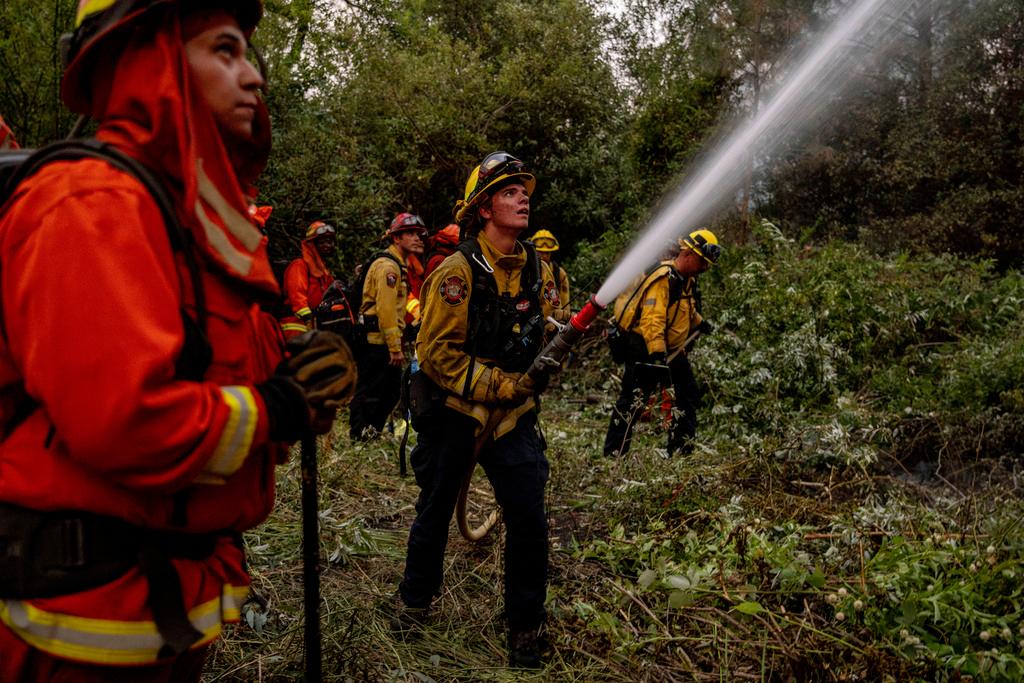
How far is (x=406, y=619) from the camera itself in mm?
4113

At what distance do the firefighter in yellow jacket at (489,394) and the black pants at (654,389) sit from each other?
11.6ft

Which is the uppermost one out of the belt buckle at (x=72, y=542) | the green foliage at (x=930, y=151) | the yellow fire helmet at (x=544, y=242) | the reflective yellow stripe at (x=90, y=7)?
the reflective yellow stripe at (x=90, y=7)

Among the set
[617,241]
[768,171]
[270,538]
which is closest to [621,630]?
[270,538]

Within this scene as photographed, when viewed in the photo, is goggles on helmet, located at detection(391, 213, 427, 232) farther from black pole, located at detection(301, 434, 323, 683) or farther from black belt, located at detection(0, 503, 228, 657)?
black belt, located at detection(0, 503, 228, 657)

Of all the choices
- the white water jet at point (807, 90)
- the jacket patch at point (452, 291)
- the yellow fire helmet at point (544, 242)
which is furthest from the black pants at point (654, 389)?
the jacket patch at point (452, 291)

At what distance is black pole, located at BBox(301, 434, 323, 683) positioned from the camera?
6.98 ft

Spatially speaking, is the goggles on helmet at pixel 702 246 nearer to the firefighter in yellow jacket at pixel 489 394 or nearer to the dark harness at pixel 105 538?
the firefighter in yellow jacket at pixel 489 394

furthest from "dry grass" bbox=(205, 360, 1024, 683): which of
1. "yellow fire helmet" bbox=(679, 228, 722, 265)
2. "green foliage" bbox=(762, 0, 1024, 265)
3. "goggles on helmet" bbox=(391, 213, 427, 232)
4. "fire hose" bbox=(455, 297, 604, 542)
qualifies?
"green foliage" bbox=(762, 0, 1024, 265)

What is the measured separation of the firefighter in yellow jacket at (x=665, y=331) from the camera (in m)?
7.45

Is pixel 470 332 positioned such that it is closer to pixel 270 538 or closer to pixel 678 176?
pixel 270 538

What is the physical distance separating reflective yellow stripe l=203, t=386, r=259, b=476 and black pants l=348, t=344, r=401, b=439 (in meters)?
6.51

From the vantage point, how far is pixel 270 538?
5180mm

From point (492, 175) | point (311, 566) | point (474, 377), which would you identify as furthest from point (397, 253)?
point (311, 566)

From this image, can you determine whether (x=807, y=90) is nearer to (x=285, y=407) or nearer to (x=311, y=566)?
(x=311, y=566)
